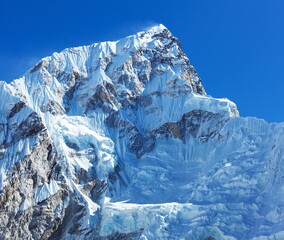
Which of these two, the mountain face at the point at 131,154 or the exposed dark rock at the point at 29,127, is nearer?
the mountain face at the point at 131,154

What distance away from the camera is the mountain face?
11019cm

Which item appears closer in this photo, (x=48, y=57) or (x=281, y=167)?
(x=281, y=167)

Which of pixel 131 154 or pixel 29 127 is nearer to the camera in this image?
pixel 29 127

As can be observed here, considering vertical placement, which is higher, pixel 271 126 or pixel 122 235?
pixel 271 126

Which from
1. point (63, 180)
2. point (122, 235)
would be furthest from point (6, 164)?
point (122, 235)

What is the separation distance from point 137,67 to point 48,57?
1525 centimetres

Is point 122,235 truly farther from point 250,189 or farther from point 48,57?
point 48,57

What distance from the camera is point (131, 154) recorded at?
425 feet

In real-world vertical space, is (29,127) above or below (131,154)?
below

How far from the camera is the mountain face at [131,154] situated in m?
110

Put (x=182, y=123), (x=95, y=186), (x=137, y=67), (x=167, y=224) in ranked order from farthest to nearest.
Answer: (x=137, y=67), (x=182, y=123), (x=95, y=186), (x=167, y=224)

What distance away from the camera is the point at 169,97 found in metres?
137

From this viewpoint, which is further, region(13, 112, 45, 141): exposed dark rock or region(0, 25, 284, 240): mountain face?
region(13, 112, 45, 141): exposed dark rock

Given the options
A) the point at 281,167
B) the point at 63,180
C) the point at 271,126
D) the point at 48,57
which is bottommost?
the point at 63,180
